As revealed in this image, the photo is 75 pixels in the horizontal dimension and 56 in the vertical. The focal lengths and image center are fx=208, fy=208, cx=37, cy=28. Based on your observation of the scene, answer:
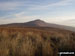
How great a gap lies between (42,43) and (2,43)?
79.6 inches

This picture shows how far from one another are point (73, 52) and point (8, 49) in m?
3.07

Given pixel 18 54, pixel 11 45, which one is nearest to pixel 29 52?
pixel 18 54

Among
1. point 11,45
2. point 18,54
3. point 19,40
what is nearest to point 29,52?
point 18,54

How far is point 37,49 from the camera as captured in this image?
1003 centimetres

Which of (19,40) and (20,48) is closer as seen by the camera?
(20,48)

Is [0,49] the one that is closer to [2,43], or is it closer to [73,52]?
[2,43]

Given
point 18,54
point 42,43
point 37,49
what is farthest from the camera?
point 42,43

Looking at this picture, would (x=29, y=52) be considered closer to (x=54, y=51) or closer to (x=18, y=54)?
(x=18, y=54)

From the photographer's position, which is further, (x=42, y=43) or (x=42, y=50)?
(x=42, y=43)

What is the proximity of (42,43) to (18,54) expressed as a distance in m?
1.73

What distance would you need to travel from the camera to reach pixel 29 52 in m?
9.51

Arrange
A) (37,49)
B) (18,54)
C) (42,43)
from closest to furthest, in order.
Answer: (18,54), (37,49), (42,43)

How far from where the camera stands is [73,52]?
9914 millimetres

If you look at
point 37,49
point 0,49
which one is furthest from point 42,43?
point 0,49
